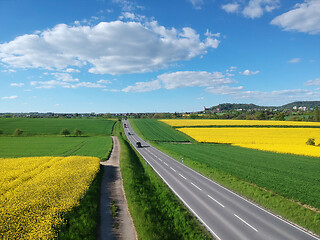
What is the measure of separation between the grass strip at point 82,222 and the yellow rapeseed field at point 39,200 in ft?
1.30

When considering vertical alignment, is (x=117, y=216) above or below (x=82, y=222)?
below

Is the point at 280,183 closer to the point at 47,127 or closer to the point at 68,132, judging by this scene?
the point at 68,132

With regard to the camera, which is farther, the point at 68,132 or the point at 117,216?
the point at 68,132

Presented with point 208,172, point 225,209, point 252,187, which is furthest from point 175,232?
point 208,172

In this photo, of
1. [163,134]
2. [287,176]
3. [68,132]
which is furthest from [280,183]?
[68,132]

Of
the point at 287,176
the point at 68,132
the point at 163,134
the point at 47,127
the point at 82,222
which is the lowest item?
the point at 287,176

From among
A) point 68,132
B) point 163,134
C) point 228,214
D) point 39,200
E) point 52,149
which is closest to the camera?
point 39,200

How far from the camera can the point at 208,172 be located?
25.6 m

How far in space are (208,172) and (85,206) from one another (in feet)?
55.7

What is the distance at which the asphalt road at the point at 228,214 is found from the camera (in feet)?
39.7

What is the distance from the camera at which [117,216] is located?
1356 centimetres

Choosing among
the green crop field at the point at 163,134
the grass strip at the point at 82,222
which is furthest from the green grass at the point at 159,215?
the green crop field at the point at 163,134

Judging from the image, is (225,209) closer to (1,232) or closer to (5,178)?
(1,232)

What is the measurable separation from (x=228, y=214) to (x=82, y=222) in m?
10.6
